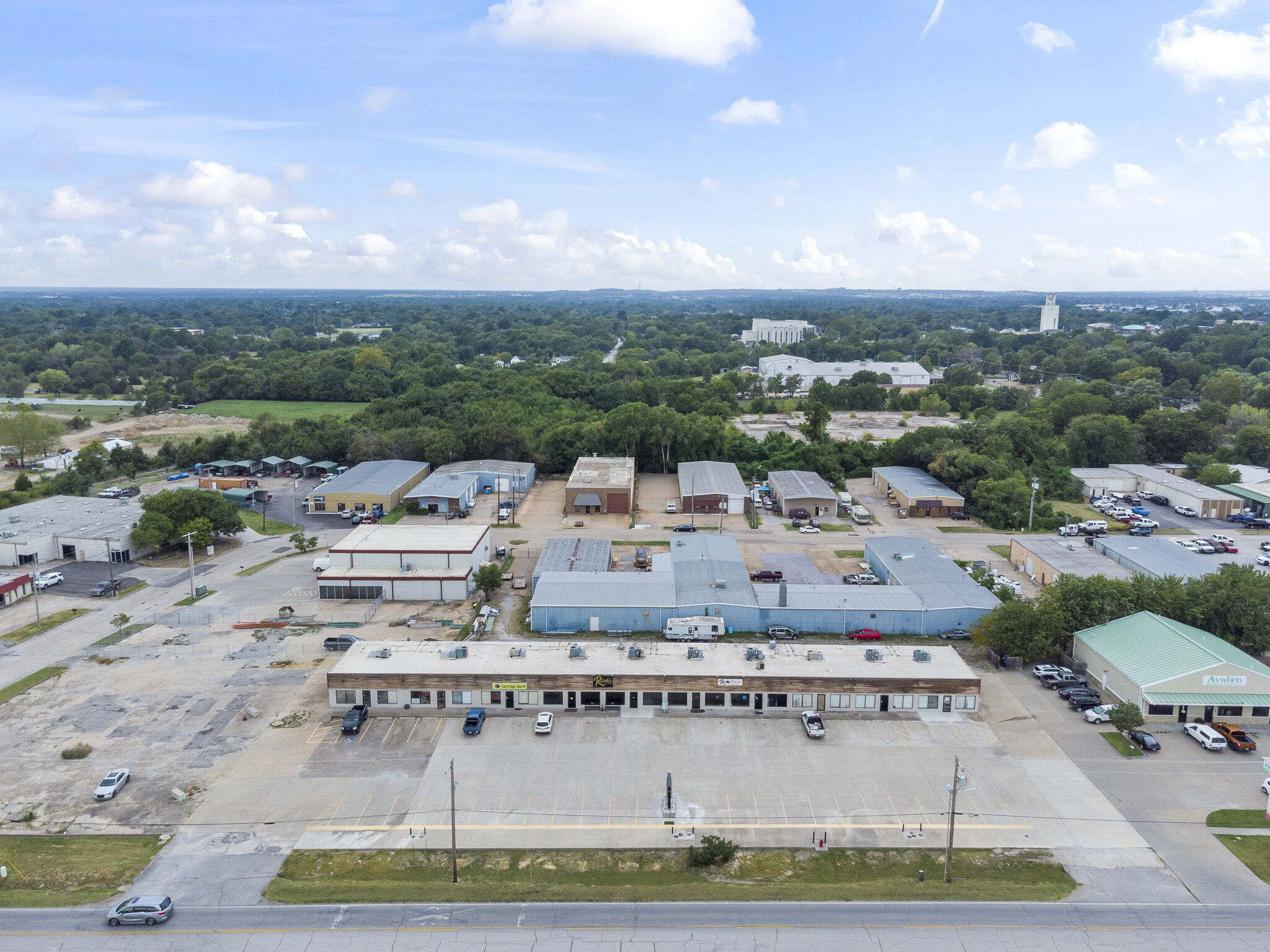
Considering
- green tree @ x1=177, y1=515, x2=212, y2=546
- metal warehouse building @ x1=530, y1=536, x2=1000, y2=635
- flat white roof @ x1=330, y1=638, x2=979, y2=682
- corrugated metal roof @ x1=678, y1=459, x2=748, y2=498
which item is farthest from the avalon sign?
green tree @ x1=177, y1=515, x2=212, y2=546

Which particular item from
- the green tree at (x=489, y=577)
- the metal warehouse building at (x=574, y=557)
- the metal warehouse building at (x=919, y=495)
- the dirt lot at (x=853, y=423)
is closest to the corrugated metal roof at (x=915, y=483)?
the metal warehouse building at (x=919, y=495)

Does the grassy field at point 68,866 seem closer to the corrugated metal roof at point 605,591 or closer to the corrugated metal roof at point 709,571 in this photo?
the corrugated metal roof at point 605,591

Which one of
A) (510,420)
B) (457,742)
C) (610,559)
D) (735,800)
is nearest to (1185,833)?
(735,800)

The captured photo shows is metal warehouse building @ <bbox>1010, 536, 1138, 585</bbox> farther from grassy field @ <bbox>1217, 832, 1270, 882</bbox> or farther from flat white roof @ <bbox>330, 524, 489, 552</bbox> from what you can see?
flat white roof @ <bbox>330, 524, 489, 552</bbox>

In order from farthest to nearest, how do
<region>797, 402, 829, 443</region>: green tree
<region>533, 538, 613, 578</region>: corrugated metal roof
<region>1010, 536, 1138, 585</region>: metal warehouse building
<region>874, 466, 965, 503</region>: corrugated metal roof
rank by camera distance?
<region>797, 402, 829, 443</region>: green tree, <region>874, 466, 965, 503</region>: corrugated metal roof, <region>533, 538, 613, 578</region>: corrugated metal roof, <region>1010, 536, 1138, 585</region>: metal warehouse building

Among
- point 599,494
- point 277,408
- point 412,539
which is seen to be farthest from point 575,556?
point 277,408

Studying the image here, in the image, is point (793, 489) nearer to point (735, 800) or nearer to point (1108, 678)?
point (1108, 678)
